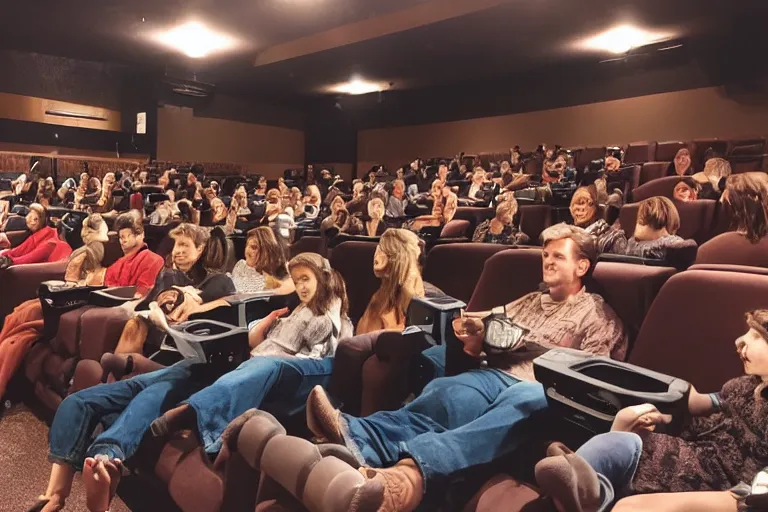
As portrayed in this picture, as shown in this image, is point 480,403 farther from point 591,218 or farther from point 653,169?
point 653,169

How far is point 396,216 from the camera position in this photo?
8.02 feet

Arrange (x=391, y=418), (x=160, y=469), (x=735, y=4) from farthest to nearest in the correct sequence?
(x=735, y=4), (x=160, y=469), (x=391, y=418)

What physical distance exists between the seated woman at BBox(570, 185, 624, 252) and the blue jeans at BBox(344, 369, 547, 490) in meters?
0.86

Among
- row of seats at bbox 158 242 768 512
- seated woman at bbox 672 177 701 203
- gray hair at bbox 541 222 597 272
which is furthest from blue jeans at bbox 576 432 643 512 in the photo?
seated woman at bbox 672 177 701 203

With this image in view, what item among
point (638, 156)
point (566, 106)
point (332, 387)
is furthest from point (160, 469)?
point (638, 156)

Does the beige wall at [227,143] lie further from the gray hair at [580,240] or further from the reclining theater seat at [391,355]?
the gray hair at [580,240]

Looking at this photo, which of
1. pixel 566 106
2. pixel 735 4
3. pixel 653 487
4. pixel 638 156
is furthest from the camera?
pixel 638 156

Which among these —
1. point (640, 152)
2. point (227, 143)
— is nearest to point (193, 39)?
point (227, 143)

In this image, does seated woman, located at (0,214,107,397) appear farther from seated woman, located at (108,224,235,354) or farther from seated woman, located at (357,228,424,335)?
seated woman, located at (357,228,424,335)

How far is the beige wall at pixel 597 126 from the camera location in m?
2.41

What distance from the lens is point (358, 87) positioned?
2.88 m

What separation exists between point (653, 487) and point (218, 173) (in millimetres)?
2634

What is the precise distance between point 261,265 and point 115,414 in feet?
1.75

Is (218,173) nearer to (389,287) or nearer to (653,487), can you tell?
(389,287)
